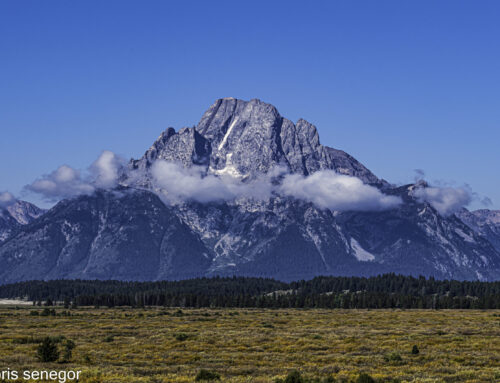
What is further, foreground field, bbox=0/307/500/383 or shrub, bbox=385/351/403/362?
shrub, bbox=385/351/403/362

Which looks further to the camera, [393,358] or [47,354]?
[393,358]

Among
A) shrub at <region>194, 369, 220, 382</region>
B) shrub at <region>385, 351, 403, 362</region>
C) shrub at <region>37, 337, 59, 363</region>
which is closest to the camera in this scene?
shrub at <region>194, 369, 220, 382</region>

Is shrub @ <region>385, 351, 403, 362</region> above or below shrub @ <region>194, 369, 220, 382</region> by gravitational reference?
above

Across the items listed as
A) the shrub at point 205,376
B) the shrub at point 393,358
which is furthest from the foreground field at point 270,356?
the shrub at point 205,376

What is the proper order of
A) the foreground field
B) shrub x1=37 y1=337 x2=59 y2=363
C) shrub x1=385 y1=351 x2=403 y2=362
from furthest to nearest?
1. shrub x1=385 y1=351 x2=403 y2=362
2. shrub x1=37 y1=337 x2=59 y2=363
3. the foreground field

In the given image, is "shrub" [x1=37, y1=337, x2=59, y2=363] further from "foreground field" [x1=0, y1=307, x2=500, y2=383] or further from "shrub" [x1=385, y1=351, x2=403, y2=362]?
"shrub" [x1=385, y1=351, x2=403, y2=362]

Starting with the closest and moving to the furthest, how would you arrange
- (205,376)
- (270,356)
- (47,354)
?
(205,376) → (47,354) → (270,356)

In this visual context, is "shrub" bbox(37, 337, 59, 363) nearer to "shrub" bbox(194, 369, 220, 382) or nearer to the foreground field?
the foreground field

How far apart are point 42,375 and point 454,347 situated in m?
42.8

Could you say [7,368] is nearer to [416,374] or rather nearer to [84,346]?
[84,346]

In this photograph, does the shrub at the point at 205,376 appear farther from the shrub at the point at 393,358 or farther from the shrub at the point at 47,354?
the shrub at the point at 393,358

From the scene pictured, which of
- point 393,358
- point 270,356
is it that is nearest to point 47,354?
point 270,356

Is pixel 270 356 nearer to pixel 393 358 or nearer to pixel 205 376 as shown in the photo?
pixel 393 358

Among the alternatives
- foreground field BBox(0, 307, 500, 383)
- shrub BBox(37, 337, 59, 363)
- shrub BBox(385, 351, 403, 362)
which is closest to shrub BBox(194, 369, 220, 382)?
foreground field BBox(0, 307, 500, 383)
